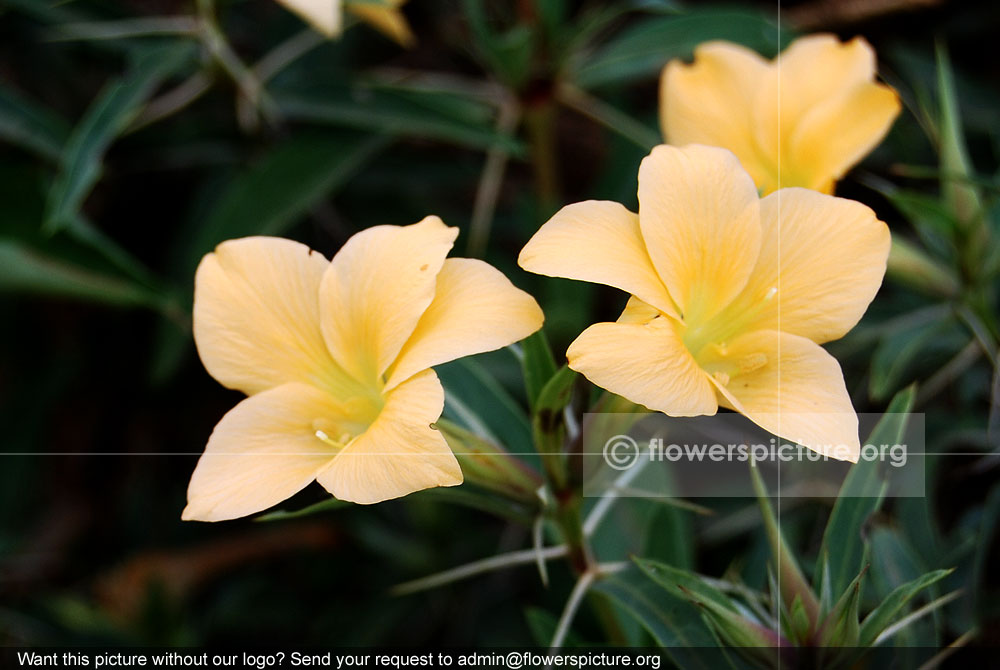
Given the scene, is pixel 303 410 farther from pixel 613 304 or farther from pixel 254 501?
pixel 613 304

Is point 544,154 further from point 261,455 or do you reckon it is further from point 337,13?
point 261,455

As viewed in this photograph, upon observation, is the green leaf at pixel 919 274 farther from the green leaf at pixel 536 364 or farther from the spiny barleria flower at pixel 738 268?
the green leaf at pixel 536 364

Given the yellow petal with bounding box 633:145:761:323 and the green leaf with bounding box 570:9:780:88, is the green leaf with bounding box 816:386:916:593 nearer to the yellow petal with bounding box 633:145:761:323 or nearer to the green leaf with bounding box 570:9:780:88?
the yellow petal with bounding box 633:145:761:323

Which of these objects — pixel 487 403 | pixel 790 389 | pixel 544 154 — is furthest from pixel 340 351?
pixel 544 154

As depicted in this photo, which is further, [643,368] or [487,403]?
[487,403]

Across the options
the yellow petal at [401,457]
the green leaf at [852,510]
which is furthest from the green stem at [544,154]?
the yellow petal at [401,457]

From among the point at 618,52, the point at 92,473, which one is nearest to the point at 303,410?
the point at 618,52
